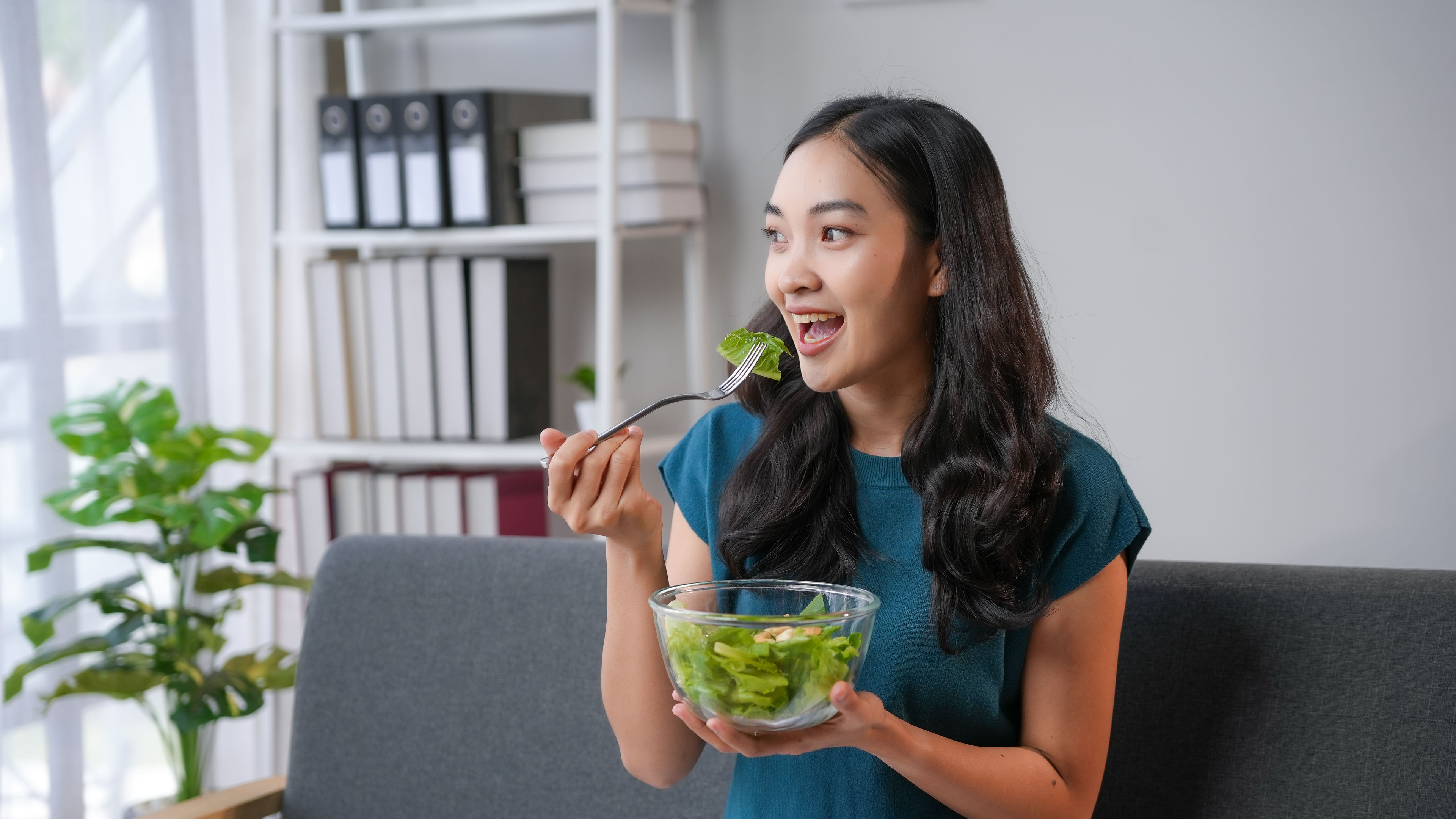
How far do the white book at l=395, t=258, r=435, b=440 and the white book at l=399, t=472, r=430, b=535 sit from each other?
0.09m

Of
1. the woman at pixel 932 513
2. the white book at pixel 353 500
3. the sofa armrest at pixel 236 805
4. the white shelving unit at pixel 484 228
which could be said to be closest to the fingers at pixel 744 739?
the woman at pixel 932 513

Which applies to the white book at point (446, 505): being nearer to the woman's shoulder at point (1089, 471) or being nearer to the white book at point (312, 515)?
the white book at point (312, 515)

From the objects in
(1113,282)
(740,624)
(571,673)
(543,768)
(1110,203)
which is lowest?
(543,768)

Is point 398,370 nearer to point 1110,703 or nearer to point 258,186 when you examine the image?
point 258,186

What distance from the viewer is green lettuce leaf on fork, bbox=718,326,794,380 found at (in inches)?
47.6

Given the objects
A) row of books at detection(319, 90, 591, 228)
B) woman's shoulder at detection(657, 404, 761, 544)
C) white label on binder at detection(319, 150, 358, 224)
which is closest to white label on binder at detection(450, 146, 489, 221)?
row of books at detection(319, 90, 591, 228)

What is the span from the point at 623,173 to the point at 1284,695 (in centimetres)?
152

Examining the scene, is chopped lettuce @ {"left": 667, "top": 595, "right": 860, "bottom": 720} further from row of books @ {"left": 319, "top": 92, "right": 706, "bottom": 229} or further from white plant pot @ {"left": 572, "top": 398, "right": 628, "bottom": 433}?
row of books @ {"left": 319, "top": 92, "right": 706, "bottom": 229}

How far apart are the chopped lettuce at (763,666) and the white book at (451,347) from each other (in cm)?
162

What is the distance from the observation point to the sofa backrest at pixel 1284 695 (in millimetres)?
1225

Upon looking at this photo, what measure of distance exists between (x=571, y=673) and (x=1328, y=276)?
151 centimetres

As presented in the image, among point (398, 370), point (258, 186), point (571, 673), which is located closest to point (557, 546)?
point (571, 673)

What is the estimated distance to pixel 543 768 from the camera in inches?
61.3

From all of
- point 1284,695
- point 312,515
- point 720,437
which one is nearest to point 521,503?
point 312,515
